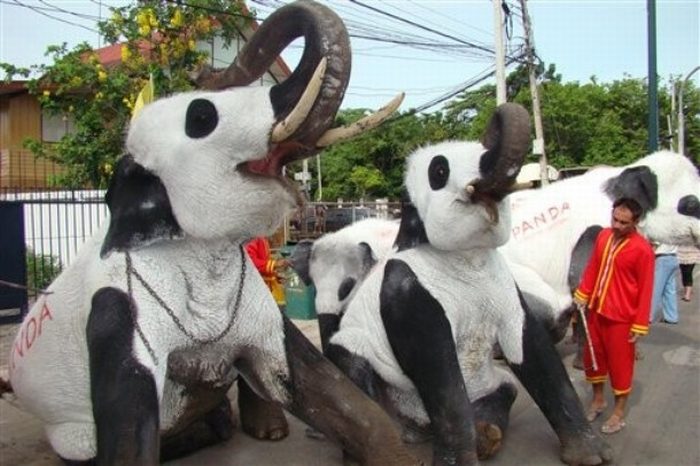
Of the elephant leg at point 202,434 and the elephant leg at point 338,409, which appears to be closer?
the elephant leg at point 338,409

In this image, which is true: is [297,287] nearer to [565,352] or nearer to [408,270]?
[565,352]

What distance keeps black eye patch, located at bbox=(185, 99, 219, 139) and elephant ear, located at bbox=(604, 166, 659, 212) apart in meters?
3.80

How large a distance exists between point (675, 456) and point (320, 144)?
264 cm

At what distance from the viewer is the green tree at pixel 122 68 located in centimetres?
726

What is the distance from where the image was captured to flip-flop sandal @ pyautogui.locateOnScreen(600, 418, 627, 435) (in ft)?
13.9

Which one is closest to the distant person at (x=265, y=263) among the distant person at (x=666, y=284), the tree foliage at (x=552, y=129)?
the distant person at (x=666, y=284)

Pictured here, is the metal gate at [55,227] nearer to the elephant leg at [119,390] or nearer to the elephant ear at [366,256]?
the elephant ear at [366,256]

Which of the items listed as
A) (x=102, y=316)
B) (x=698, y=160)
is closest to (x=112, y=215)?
(x=102, y=316)

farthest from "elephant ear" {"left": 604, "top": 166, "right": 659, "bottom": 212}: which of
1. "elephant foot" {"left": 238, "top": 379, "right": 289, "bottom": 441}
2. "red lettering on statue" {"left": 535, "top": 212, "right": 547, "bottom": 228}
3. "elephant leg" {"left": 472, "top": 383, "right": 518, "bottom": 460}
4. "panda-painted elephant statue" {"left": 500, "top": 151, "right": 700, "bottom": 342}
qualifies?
"elephant foot" {"left": 238, "top": 379, "right": 289, "bottom": 441}

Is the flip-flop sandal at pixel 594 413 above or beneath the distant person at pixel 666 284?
beneath

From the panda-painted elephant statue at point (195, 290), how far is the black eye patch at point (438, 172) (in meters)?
0.93

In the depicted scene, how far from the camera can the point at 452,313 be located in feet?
11.8

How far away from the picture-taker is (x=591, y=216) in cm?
555

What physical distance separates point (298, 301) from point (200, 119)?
5.89 metres
